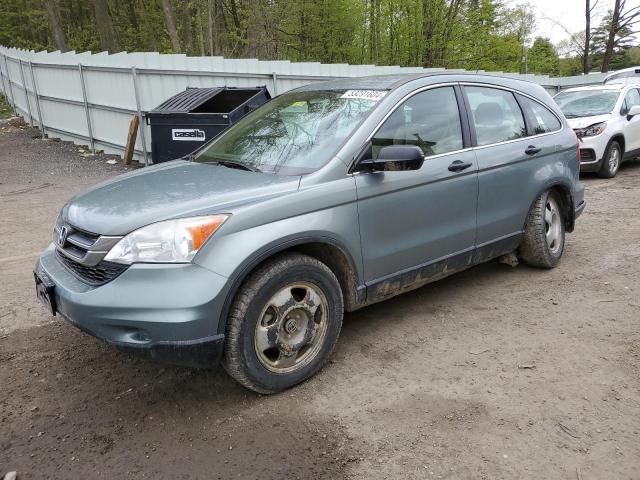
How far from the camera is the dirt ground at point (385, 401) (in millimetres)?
2475

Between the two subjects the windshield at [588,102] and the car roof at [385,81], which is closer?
the car roof at [385,81]

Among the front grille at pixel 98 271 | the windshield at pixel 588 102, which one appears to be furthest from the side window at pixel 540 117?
the windshield at pixel 588 102

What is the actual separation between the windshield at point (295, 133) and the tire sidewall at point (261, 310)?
63 centimetres

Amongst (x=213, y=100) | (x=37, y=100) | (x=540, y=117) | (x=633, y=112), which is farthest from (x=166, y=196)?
(x=37, y=100)

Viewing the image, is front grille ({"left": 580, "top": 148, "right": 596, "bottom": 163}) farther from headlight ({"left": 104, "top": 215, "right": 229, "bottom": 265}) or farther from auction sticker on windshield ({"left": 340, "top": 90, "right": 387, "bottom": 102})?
headlight ({"left": 104, "top": 215, "right": 229, "bottom": 265})

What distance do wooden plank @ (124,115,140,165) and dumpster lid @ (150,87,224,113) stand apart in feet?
6.73

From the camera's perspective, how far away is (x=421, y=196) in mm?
3602

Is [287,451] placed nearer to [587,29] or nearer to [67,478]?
[67,478]

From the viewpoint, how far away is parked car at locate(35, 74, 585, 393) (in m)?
2.64

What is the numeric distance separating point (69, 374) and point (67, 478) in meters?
1.00

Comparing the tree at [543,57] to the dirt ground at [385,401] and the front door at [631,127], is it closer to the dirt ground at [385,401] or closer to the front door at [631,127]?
the front door at [631,127]

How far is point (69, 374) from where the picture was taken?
3.29m

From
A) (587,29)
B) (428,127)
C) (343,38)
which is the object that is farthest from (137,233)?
(587,29)

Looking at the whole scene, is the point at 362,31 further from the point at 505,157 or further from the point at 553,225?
the point at 505,157
